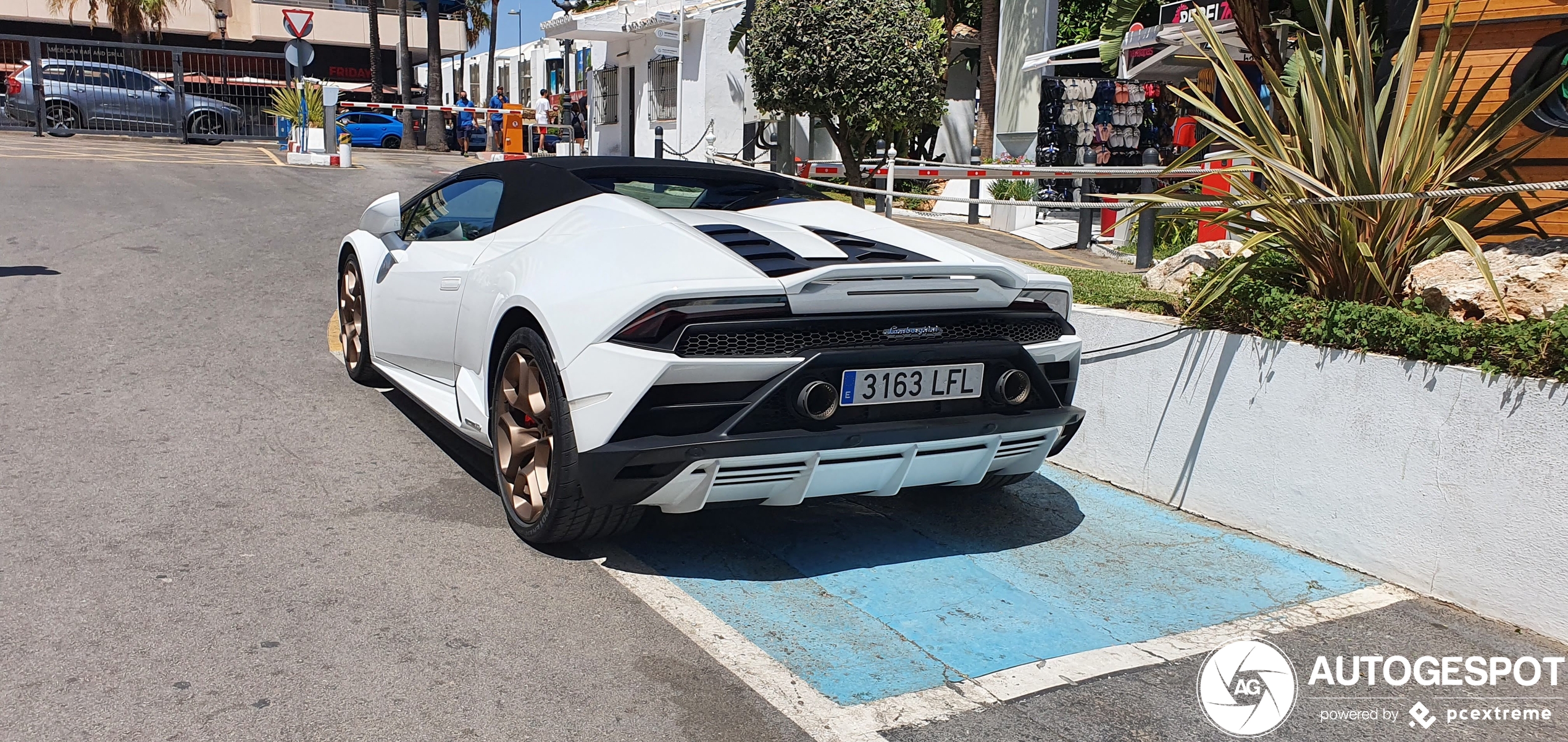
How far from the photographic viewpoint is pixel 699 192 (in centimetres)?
491

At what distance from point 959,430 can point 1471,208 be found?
257 cm

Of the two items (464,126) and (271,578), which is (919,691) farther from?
(464,126)

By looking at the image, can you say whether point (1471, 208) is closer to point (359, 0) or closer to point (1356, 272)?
point (1356, 272)

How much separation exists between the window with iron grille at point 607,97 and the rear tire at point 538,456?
95.6 feet

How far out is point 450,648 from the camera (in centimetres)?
330

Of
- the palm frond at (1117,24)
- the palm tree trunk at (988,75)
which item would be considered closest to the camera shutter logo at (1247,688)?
the palm tree trunk at (988,75)

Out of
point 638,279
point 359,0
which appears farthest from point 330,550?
point 359,0

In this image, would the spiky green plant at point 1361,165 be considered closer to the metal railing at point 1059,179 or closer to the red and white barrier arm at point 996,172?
the metal railing at point 1059,179

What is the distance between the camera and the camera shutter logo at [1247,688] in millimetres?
3139

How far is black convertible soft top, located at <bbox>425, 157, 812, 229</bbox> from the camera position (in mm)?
4681

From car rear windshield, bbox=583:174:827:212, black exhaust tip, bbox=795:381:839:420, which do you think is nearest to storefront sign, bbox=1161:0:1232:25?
car rear windshield, bbox=583:174:827:212

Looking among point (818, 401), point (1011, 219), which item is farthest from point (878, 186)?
point (818, 401)

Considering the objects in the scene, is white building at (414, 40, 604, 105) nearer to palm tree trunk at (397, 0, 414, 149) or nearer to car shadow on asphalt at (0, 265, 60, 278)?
palm tree trunk at (397, 0, 414, 149)

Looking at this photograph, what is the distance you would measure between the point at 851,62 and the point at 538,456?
47.2ft
